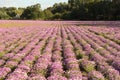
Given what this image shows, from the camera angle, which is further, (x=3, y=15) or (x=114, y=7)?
(x=3, y=15)

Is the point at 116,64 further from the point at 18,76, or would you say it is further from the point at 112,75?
the point at 18,76

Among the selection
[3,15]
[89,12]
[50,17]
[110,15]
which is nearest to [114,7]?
[110,15]

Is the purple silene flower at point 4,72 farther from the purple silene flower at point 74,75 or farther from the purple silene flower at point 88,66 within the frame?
the purple silene flower at point 88,66

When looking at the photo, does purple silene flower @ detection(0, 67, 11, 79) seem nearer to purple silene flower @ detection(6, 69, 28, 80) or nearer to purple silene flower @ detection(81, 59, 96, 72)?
purple silene flower @ detection(6, 69, 28, 80)

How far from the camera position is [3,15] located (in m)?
175

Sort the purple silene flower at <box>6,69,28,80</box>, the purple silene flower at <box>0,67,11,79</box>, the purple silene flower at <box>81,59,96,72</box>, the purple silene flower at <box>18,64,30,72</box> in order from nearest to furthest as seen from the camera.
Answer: the purple silene flower at <box>6,69,28,80</box> < the purple silene flower at <box>0,67,11,79</box> < the purple silene flower at <box>18,64,30,72</box> < the purple silene flower at <box>81,59,96,72</box>

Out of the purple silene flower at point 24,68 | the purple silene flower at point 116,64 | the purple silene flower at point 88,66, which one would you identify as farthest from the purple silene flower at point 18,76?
the purple silene flower at point 116,64

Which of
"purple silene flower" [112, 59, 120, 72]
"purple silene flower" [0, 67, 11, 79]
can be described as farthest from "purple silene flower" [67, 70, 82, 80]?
"purple silene flower" [0, 67, 11, 79]

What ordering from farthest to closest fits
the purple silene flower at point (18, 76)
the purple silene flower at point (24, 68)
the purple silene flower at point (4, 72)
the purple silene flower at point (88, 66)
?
the purple silene flower at point (88, 66) < the purple silene flower at point (24, 68) < the purple silene flower at point (4, 72) < the purple silene flower at point (18, 76)

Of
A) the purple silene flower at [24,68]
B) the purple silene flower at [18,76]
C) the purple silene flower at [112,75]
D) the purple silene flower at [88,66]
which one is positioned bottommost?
the purple silene flower at [88,66]

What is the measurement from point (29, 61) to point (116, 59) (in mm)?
4797

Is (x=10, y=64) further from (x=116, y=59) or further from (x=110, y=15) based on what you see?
(x=110, y=15)

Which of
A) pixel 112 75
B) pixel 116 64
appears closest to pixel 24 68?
pixel 112 75

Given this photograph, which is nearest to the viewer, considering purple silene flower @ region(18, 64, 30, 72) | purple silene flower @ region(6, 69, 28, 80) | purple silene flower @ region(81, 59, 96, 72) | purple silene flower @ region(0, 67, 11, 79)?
purple silene flower @ region(6, 69, 28, 80)
